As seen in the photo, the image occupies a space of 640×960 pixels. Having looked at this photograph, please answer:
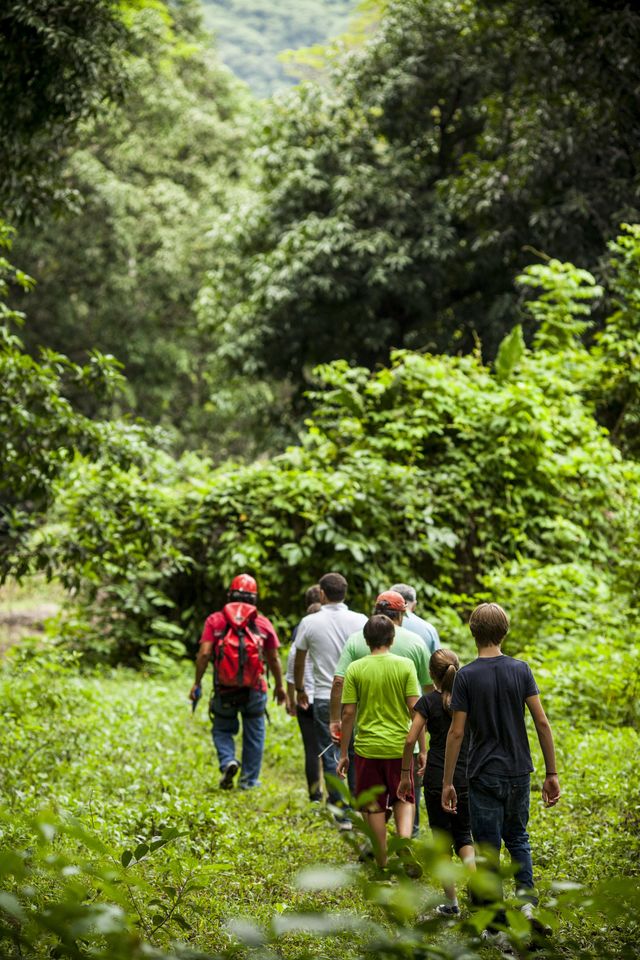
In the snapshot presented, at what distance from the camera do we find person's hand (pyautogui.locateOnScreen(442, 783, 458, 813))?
4.75m

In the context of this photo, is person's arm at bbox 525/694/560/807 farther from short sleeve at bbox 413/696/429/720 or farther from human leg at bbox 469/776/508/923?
short sleeve at bbox 413/696/429/720

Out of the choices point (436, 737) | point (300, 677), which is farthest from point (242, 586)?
point (436, 737)

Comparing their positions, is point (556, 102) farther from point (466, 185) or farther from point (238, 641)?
point (238, 641)

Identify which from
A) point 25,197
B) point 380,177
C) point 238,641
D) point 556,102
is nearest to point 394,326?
point 380,177

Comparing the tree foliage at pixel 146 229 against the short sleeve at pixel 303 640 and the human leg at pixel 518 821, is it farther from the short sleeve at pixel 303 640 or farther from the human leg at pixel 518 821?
the human leg at pixel 518 821

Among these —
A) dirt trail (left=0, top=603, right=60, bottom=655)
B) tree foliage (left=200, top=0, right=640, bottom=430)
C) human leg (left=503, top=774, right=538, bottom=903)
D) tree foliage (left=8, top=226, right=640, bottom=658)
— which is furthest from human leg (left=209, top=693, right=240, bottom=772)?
tree foliage (left=200, top=0, right=640, bottom=430)

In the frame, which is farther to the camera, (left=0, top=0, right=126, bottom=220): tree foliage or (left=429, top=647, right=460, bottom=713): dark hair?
(left=0, top=0, right=126, bottom=220): tree foliage

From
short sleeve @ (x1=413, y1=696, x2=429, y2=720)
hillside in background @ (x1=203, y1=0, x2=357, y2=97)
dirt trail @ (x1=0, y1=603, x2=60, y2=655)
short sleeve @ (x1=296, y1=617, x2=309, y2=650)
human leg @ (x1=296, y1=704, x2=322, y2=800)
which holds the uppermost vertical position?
hillside in background @ (x1=203, y1=0, x2=357, y2=97)

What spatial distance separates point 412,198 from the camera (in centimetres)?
2072

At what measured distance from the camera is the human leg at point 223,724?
7504mm

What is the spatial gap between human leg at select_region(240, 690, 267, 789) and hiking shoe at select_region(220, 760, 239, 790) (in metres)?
0.10

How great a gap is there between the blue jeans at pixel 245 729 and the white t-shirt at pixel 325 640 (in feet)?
2.69

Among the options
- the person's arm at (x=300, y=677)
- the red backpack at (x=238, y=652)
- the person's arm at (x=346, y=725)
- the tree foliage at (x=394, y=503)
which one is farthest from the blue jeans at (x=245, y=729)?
the tree foliage at (x=394, y=503)

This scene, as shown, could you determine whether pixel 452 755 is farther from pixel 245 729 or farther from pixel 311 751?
pixel 245 729
